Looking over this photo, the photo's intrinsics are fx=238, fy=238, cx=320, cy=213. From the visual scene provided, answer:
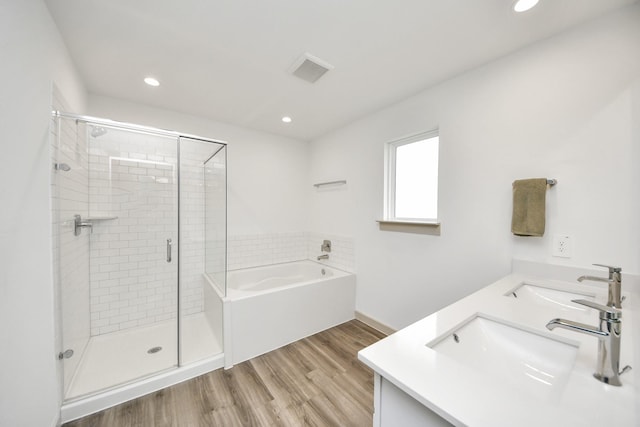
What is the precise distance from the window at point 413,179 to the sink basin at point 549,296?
0.84 metres

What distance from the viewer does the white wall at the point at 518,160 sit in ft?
4.28

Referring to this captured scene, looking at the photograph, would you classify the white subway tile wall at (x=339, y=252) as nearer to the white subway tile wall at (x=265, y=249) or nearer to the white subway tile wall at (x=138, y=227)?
the white subway tile wall at (x=138, y=227)

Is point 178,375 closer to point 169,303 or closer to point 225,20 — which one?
point 169,303

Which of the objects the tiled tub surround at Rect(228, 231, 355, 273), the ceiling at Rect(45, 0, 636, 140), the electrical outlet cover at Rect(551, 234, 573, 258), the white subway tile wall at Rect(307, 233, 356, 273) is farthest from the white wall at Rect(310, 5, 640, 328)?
the tiled tub surround at Rect(228, 231, 355, 273)

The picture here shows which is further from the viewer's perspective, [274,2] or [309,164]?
[309,164]

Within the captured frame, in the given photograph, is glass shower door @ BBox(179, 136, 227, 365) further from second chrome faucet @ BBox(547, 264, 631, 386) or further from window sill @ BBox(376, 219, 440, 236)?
second chrome faucet @ BBox(547, 264, 631, 386)

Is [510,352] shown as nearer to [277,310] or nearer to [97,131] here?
[277,310]

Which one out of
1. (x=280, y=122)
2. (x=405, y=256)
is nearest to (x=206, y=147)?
(x=280, y=122)

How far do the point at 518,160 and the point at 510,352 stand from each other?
1311 mm

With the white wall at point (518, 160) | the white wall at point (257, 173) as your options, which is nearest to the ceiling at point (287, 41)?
the white wall at point (518, 160)

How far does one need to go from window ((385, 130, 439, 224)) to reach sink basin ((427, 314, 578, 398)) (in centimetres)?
127

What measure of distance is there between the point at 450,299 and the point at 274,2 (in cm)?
243

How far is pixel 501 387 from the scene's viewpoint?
641 mm

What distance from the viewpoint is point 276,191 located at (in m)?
3.51
